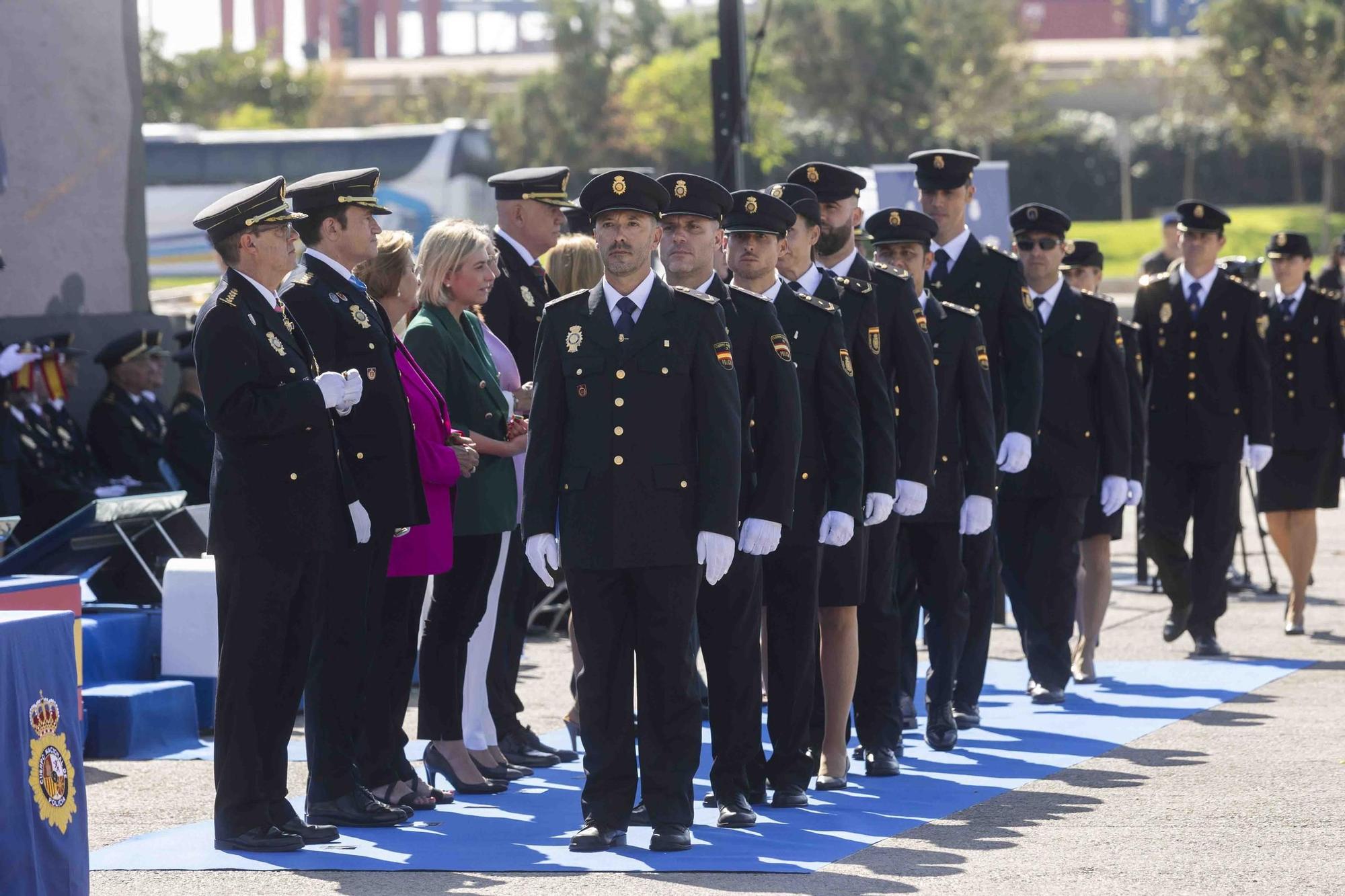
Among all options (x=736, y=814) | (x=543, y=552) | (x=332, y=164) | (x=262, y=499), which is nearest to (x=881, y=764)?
(x=736, y=814)

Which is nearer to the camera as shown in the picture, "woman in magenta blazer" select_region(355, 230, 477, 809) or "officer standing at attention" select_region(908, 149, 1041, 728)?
"woman in magenta blazer" select_region(355, 230, 477, 809)

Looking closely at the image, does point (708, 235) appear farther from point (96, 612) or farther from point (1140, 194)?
point (1140, 194)

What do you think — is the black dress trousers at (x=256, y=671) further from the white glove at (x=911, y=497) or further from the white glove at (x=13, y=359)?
the white glove at (x=13, y=359)

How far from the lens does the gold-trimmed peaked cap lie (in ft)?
20.4

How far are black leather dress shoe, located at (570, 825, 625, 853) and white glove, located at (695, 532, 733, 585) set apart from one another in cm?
83

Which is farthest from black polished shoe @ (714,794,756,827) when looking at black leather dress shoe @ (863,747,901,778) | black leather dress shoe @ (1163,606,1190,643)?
black leather dress shoe @ (1163,606,1190,643)

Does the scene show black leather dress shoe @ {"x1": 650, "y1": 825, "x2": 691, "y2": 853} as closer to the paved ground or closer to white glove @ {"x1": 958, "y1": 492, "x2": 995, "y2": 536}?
the paved ground

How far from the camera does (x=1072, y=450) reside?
30.3 ft

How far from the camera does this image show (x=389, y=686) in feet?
22.5

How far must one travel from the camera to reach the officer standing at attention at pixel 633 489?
6.10 m

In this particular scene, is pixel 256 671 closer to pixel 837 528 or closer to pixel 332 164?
pixel 837 528

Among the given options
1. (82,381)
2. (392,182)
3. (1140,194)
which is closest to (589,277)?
(82,381)

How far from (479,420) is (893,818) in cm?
196

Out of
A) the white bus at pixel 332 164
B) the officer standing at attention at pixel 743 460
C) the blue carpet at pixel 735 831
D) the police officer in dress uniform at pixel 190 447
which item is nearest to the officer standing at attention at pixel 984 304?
the blue carpet at pixel 735 831
